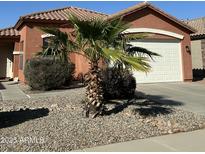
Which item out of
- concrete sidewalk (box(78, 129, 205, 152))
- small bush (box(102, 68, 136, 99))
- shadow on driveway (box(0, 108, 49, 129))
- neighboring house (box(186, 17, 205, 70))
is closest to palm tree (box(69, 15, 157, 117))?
shadow on driveway (box(0, 108, 49, 129))

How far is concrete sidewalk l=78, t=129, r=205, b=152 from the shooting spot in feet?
20.3

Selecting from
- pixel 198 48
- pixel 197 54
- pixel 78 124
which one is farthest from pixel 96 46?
→ pixel 197 54

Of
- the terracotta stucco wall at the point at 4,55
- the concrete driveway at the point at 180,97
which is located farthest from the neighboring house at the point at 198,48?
the terracotta stucco wall at the point at 4,55

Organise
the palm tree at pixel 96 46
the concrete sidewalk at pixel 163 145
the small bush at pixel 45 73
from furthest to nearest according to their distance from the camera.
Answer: the small bush at pixel 45 73 < the palm tree at pixel 96 46 < the concrete sidewalk at pixel 163 145

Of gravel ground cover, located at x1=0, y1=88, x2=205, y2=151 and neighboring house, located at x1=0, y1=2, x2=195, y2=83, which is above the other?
neighboring house, located at x1=0, y1=2, x2=195, y2=83

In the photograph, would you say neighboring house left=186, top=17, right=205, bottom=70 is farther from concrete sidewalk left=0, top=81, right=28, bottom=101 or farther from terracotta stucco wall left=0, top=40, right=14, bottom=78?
concrete sidewalk left=0, top=81, right=28, bottom=101

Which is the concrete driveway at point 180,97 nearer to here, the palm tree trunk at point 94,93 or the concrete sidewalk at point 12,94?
the palm tree trunk at point 94,93

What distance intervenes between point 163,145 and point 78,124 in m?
2.41

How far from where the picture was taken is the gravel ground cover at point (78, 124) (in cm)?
660

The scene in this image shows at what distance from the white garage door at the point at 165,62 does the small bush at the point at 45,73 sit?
545 centimetres

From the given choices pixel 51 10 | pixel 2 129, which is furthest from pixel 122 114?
pixel 51 10

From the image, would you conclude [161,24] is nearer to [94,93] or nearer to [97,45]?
[94,93]

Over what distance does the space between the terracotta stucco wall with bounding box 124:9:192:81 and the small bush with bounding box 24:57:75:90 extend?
18.4ft

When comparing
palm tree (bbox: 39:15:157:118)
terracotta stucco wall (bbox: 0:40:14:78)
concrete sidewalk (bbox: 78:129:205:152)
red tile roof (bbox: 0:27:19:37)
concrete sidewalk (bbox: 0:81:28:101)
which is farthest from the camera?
terracotta stucco wall (bbox: 0:40:14:78)
